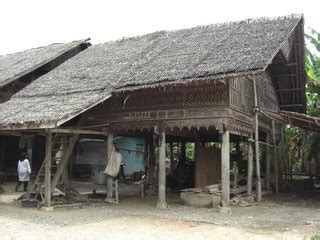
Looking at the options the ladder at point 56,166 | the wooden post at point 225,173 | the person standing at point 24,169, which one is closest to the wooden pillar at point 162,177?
the wooden post at point 225,173

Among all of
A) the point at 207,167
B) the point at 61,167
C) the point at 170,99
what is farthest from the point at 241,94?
the point at 61,167

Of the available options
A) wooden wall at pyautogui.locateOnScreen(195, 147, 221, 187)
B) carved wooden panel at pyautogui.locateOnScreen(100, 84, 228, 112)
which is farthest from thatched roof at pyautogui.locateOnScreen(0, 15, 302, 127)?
wooden wall at pyautogui.locateOnScreen(195, 147, 221, 187)

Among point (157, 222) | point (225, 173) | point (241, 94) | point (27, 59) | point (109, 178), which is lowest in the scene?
point (157, 222)

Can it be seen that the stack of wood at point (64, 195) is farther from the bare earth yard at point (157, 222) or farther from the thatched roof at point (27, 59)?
the thatched roof at point (27, 59)

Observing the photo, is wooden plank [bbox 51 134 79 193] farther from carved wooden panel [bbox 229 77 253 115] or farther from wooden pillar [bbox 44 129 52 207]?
carved wooden panel [bbox 229 77 253 115]

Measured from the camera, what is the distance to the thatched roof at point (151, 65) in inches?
400

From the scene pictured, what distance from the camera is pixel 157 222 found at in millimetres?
9039

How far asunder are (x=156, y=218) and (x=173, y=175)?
25.1ft

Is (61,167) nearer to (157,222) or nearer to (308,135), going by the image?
(157,222)

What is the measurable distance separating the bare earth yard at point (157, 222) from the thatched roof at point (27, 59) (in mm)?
6788

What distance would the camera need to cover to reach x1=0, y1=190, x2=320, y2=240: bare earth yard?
25.3 ft

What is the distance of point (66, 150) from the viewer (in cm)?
1173

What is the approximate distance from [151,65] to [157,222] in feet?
16.2

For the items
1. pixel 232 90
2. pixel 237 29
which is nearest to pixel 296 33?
pixel 237 29
